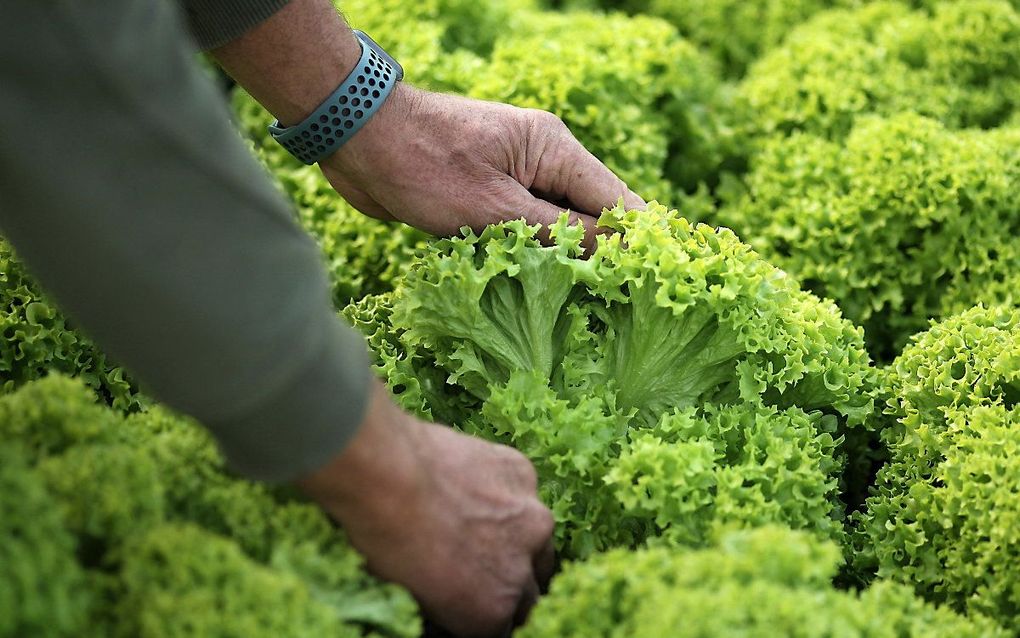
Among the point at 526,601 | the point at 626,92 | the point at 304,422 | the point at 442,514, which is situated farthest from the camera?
the point at 626,92

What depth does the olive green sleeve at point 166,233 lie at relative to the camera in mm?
1764

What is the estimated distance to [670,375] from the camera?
303 cm

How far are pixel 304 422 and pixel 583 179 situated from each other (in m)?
1.59

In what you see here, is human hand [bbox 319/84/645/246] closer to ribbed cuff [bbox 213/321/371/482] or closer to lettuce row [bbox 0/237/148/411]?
lettuce row [bbox 0/237/148/411]

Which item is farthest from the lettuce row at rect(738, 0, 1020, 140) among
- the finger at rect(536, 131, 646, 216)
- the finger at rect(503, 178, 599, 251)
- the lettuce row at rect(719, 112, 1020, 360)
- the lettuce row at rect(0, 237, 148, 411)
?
the lettuce row at rect(0, 237, 148, 411)

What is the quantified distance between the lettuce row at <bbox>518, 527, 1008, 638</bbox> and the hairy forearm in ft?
5.20

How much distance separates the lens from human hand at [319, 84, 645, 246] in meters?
3.09

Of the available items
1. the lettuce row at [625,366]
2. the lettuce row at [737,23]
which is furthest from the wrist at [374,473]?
the lettuce row at [737,23]

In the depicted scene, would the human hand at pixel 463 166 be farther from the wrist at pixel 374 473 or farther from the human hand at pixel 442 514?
the wrist at pixel 374 473

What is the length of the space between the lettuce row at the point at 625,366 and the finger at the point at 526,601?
267mm

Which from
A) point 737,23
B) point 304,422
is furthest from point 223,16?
point 737,23

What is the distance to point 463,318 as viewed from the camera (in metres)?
2.95

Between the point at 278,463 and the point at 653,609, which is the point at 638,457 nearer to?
the point at 653,609

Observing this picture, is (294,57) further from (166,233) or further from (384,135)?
(166,233)
